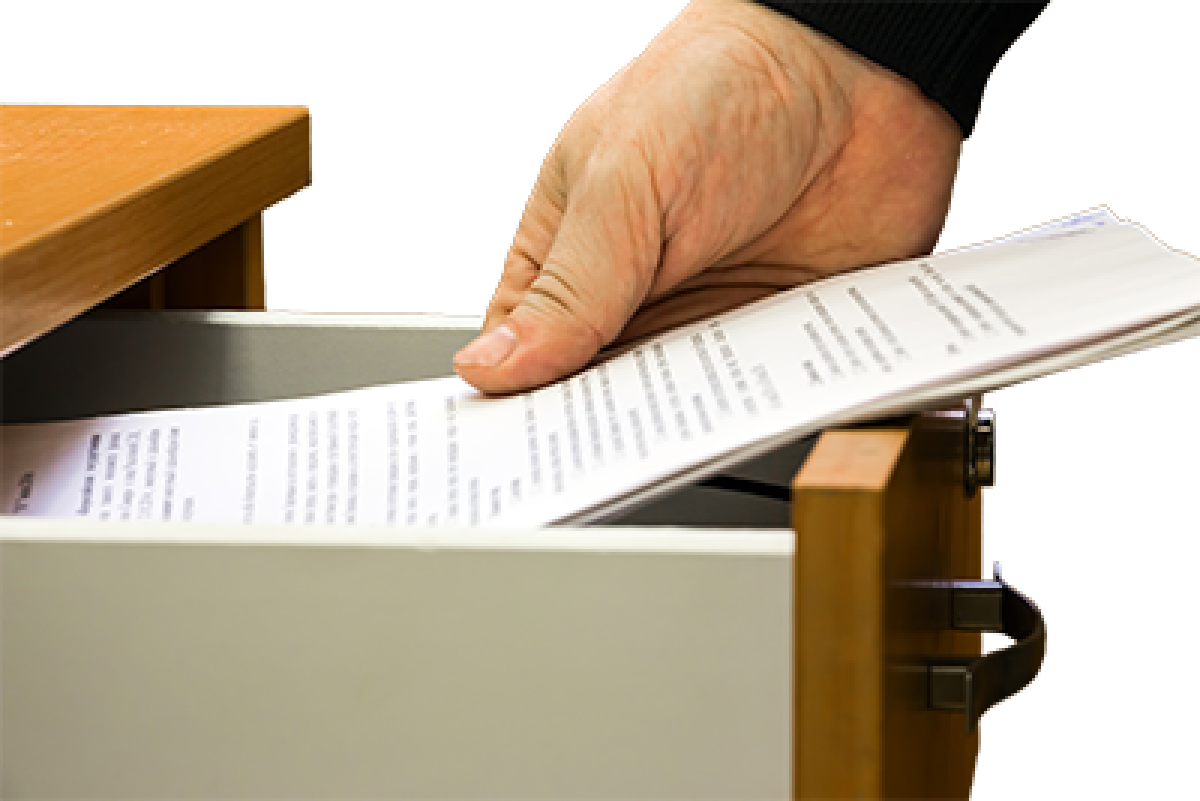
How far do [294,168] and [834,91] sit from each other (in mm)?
352

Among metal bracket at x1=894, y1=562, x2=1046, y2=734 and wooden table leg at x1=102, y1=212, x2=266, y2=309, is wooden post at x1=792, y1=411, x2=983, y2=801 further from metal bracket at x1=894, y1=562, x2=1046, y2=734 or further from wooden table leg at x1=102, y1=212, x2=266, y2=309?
wooden table leg at x1=102, y1=212, x2=266, y2=309

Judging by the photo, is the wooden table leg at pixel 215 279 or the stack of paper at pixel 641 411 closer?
the stack of paper at pixel 641 411

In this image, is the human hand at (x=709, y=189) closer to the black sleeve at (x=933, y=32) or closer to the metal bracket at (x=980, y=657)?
the black sleeve at (x=933, y=32)

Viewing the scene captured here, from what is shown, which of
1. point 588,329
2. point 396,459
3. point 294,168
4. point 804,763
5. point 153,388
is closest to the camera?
point 804,763

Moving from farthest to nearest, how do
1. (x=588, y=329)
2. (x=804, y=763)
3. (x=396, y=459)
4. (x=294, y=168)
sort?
(x=294, y=168) → (x=588, y=329) → (x=396, y=459) → (x=804, y=763)

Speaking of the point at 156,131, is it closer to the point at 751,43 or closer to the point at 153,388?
the point at 153,388

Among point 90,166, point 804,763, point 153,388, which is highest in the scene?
point 90,166

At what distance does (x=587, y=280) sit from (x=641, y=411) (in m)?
0.17

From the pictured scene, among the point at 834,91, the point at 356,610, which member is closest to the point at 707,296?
the point at 834,91

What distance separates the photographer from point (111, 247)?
0.71 meters

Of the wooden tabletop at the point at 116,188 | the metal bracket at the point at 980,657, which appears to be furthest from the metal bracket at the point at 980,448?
the wooden tabletop at the point at 116,188

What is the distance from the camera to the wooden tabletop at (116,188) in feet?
2.10

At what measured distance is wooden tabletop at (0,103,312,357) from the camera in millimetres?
641

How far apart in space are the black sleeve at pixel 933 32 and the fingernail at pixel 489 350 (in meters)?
0.27
